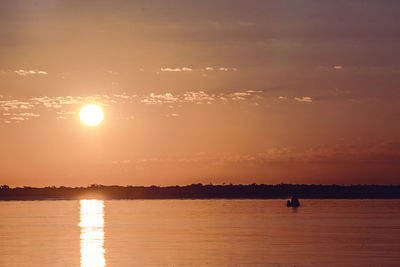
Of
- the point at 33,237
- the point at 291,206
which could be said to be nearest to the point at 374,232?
the point at 33,237

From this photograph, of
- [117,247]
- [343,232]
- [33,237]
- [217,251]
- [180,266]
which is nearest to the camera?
[180,266]

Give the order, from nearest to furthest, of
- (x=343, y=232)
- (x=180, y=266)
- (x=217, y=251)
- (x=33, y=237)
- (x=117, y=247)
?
(x=180, y=266)
(x=217, y=251)
(x=117, y=247)
(x=33, y=237)
(x=343, y=232)

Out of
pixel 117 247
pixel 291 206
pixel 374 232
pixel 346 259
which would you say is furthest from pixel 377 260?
pixel 291 206

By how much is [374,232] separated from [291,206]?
316 feet

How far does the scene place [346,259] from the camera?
55.8 metres

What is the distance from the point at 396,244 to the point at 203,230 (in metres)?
28.3

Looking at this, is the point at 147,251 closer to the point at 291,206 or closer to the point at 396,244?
the point at 396,244

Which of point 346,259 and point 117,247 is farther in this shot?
point 117,247

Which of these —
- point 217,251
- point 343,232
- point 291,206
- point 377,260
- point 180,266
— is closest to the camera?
point 180,266

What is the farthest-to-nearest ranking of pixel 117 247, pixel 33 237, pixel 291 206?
pixel 291 206, pixel 33 237, pixel 117 247

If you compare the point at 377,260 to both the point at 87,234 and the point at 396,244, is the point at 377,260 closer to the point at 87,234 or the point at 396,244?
the point at 396,244

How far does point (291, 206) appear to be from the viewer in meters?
182

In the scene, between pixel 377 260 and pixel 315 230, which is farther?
pixel 315 230

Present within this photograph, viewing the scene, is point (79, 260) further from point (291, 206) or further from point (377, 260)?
point (291, 206)
